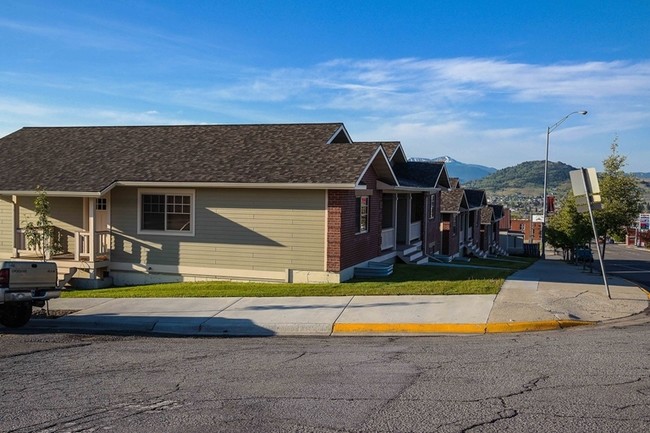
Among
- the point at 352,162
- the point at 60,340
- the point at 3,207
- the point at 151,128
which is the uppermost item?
the point at 151,128

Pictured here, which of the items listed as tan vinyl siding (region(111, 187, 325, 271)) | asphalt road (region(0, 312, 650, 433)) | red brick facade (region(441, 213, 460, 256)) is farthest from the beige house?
red brick facade (region(441, 213, 460, 256))

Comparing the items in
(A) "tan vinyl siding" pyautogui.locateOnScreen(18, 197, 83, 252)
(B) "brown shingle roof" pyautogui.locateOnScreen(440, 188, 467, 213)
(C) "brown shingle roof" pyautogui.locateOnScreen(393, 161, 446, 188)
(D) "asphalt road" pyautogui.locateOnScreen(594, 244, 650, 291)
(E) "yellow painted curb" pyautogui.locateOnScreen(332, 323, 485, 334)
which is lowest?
(D) "asphalt road" pyautogui.locateOnScreen(594, 244, 650, 291)

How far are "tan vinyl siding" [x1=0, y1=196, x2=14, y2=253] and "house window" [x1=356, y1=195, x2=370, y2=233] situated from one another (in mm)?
11306

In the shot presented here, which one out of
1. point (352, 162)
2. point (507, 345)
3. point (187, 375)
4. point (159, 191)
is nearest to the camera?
point (187, 375)

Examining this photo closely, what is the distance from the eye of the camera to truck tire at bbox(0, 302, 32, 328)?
11.5 m

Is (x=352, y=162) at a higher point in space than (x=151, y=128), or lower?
lower

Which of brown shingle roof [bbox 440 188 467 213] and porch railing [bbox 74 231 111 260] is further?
brown shingle roof [bbox 440 188 467 213]

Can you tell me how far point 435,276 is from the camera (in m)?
17.9

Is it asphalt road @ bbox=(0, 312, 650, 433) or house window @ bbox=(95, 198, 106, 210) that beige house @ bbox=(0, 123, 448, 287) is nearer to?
house window @ bbox=(95, 198, 106, 210)

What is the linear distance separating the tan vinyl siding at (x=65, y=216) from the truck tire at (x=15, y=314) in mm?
8143

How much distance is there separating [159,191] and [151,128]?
504cm

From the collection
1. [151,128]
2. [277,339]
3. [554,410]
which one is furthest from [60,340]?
[151,128]

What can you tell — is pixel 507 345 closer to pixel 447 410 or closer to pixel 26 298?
pixel 447 410

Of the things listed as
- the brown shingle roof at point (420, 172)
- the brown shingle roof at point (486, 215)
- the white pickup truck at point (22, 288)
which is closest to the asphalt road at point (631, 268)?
the brown shingle roof at point (420, 172)
